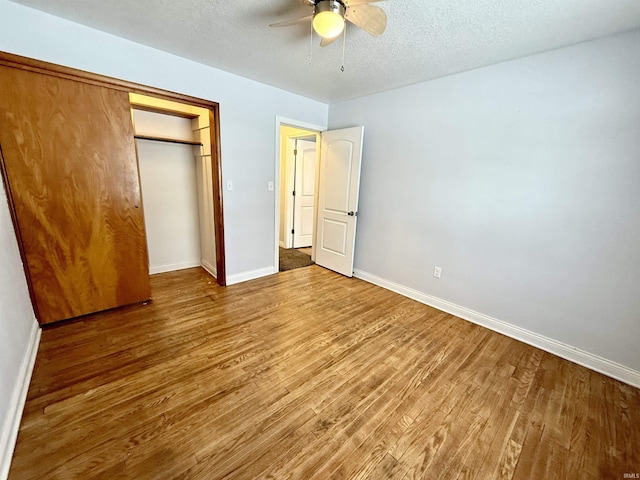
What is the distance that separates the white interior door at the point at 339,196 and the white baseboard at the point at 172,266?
1885 millimetres

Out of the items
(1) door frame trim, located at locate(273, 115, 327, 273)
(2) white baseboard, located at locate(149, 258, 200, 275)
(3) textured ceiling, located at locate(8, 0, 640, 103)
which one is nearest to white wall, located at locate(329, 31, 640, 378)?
(3) textured ceiling, located at locate(8, 0, 640, 103)

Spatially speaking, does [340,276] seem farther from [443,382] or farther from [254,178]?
[443,382]

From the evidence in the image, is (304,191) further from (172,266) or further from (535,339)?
(535,339)

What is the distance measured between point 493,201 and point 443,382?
5.25ft

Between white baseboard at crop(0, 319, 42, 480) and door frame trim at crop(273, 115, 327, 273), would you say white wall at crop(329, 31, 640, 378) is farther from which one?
white baseboard at crop(0, 319, 42, 480)

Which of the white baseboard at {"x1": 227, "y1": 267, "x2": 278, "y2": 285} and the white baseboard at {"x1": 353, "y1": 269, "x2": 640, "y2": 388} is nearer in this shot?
the white baseboard at {"x1": 353, "y1": 269, "x2": 640, "y2": 388}

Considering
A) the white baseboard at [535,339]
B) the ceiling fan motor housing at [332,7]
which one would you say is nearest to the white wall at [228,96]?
the ceiling fan motor housing at [332,7]

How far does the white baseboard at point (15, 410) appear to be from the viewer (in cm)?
114

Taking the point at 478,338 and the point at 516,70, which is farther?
the point at 478,338

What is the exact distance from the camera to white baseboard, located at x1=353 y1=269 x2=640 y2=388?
185cm

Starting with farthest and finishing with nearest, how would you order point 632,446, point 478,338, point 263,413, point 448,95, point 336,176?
point 336,176 → point 448,95 → point 478,338 → point 263,413 → point 632,446

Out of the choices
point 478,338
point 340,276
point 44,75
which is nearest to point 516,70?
point 478,338

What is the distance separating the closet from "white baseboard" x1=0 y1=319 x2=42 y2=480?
55cm

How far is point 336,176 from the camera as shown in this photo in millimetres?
3498
